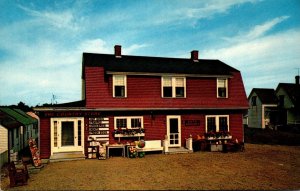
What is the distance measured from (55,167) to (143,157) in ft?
18.2

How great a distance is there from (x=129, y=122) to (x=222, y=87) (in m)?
8.35

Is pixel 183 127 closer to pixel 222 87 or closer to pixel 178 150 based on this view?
pixel 178 150

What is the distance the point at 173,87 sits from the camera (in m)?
20.2

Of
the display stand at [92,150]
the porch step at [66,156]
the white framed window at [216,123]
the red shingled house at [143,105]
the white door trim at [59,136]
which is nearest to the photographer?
the porch step at [66,156]

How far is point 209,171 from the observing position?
12883 mm

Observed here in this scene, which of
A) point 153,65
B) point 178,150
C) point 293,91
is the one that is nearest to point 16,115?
point 153,65

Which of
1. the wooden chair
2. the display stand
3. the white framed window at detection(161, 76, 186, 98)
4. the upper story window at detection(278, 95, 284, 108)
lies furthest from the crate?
the upper story window at detection(278, 95, 284, 108)

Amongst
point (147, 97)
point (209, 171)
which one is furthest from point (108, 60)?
point (209, 171)

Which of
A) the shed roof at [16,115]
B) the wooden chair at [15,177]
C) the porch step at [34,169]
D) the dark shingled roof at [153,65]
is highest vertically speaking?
the dark shingled roof at [153,65]

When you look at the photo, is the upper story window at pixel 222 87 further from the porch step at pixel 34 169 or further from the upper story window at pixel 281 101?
the upper story window at pixel 281 101

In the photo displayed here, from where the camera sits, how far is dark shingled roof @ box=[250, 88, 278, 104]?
40.4m

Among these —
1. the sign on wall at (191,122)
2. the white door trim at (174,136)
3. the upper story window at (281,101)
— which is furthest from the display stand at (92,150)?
the upper story window at (281,101)

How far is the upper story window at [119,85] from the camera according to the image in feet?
62.1

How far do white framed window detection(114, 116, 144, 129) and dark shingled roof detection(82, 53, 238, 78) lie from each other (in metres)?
3.44
